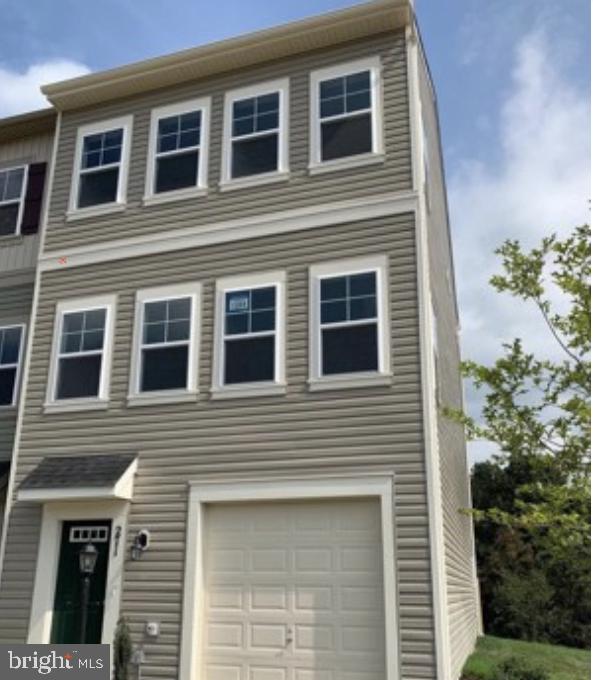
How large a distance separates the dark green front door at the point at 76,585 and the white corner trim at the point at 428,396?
4.44 meters

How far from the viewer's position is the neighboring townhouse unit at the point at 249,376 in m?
8.20

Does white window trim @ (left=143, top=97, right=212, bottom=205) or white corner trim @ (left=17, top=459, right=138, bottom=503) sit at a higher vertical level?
white window trim @ (left=143, top=97, right=212, bottom=205)

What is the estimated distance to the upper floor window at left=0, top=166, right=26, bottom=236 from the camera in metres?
12.3

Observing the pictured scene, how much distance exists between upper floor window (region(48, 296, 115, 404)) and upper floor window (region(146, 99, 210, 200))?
2.02 meters

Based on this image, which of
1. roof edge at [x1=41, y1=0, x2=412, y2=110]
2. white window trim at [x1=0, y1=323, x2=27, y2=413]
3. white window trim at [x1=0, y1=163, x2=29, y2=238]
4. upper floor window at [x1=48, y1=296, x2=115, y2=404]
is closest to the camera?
roof edge at [x1=41, y1=0, x2=412, y2=110]

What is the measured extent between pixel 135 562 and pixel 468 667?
5139 millimetres

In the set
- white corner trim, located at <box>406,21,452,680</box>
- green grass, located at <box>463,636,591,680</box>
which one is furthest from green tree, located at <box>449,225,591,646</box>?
green grass, located at <box>463,636,591,680</box>

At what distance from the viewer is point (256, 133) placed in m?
10.4

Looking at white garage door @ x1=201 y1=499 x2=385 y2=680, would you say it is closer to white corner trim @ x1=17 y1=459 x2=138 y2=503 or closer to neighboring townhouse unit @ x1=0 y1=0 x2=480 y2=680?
neighboring townhouse unit @ x1=0 y1=0 x2=480 y2=680

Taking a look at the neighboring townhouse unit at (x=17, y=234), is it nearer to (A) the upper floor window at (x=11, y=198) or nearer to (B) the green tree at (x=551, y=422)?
(A) the upper floor window at (x=11, y=198)

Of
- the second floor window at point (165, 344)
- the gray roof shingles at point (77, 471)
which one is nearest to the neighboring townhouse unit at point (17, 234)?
the gray roof shingles at point (77, 471)

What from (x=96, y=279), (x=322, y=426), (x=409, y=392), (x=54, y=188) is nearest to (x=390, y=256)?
(x=409, y=392)

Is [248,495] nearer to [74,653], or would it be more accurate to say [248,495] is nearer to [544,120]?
[74,653]

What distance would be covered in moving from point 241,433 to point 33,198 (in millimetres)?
6386
